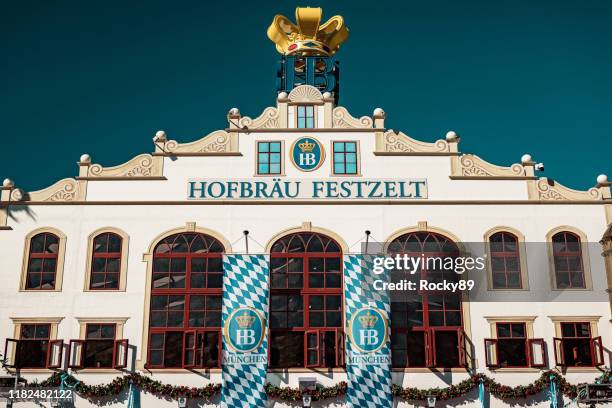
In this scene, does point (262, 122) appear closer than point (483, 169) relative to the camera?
No

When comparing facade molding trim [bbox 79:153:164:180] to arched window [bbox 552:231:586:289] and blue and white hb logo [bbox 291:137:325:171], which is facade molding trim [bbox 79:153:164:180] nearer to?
blue and white hb logo [bbox 291:137:325:171]

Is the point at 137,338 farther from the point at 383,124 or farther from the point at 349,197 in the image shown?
the point at 383,124

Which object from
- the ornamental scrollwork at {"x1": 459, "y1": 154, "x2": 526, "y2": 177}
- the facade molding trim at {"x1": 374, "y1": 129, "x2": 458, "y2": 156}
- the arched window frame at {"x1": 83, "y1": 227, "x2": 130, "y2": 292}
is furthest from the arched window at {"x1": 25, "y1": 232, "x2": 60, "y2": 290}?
the ornamental scrollwork at {"x1": 459, "y1": 154, "x2": 526, "y2": 177}

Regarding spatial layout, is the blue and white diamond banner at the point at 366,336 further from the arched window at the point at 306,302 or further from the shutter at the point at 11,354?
the shutter at the point at 11,354

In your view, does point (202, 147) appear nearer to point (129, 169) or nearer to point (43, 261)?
point (129, 169)

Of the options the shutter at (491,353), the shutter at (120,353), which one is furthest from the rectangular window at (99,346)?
the shutter at (491,353)

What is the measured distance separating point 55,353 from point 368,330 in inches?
417

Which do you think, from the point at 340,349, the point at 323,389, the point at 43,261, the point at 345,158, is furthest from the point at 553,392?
the point at 43,261

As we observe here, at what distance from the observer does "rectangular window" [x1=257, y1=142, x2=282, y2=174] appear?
1152 inches

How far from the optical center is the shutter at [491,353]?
87.6 feet

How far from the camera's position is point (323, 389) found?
1034 inches

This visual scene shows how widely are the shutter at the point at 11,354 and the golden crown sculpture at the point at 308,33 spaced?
15.7 metres

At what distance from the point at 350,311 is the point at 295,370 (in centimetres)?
271

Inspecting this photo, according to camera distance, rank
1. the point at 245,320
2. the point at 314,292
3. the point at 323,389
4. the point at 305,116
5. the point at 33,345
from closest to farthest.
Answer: the point at 323,389 < the point at 245,320 < the point at 33,345 < the point at 314,292 < the point at 305,116
